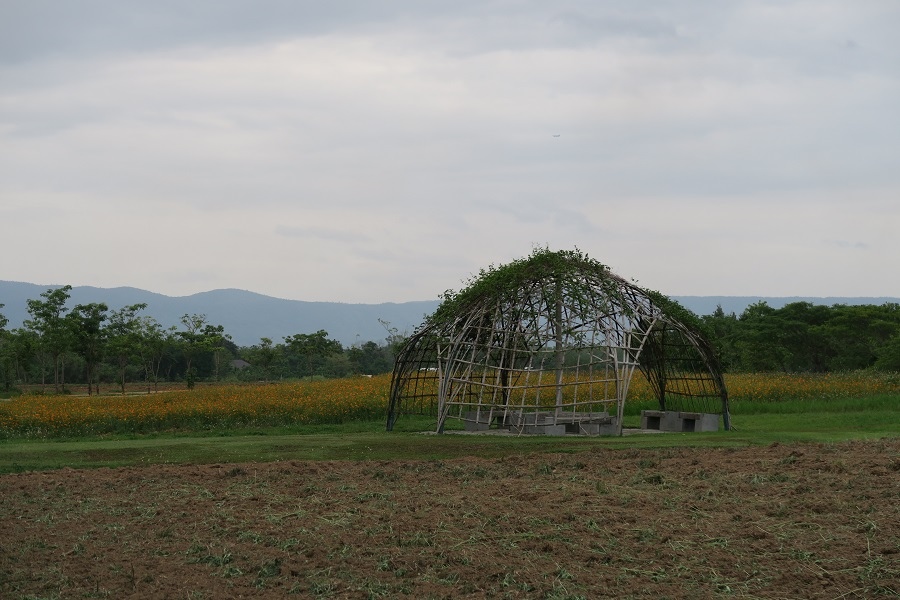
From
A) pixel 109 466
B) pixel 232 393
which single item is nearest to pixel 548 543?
pixel 109 466

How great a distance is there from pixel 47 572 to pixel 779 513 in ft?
27.6

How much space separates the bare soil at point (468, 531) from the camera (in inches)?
381

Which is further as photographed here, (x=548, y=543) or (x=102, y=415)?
(x=102, y=415)

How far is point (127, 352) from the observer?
52.7 meters

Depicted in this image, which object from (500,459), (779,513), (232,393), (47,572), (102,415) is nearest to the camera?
(47,572)

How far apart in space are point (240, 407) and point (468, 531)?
1813cm

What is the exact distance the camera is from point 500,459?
17859 millimetres

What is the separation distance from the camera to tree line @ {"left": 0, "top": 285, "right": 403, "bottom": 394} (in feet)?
159

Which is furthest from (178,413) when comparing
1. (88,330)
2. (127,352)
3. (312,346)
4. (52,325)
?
(312,346)

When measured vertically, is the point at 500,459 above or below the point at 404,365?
below

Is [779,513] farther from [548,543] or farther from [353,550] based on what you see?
[353,550]

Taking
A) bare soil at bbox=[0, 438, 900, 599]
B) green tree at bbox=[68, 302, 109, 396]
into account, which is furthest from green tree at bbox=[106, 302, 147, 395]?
bare soil at bbox=[0, 438, 900, 599]

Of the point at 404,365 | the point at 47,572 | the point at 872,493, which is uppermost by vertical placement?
the point at 404,365

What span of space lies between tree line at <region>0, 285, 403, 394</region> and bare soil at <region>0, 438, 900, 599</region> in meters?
12.0
